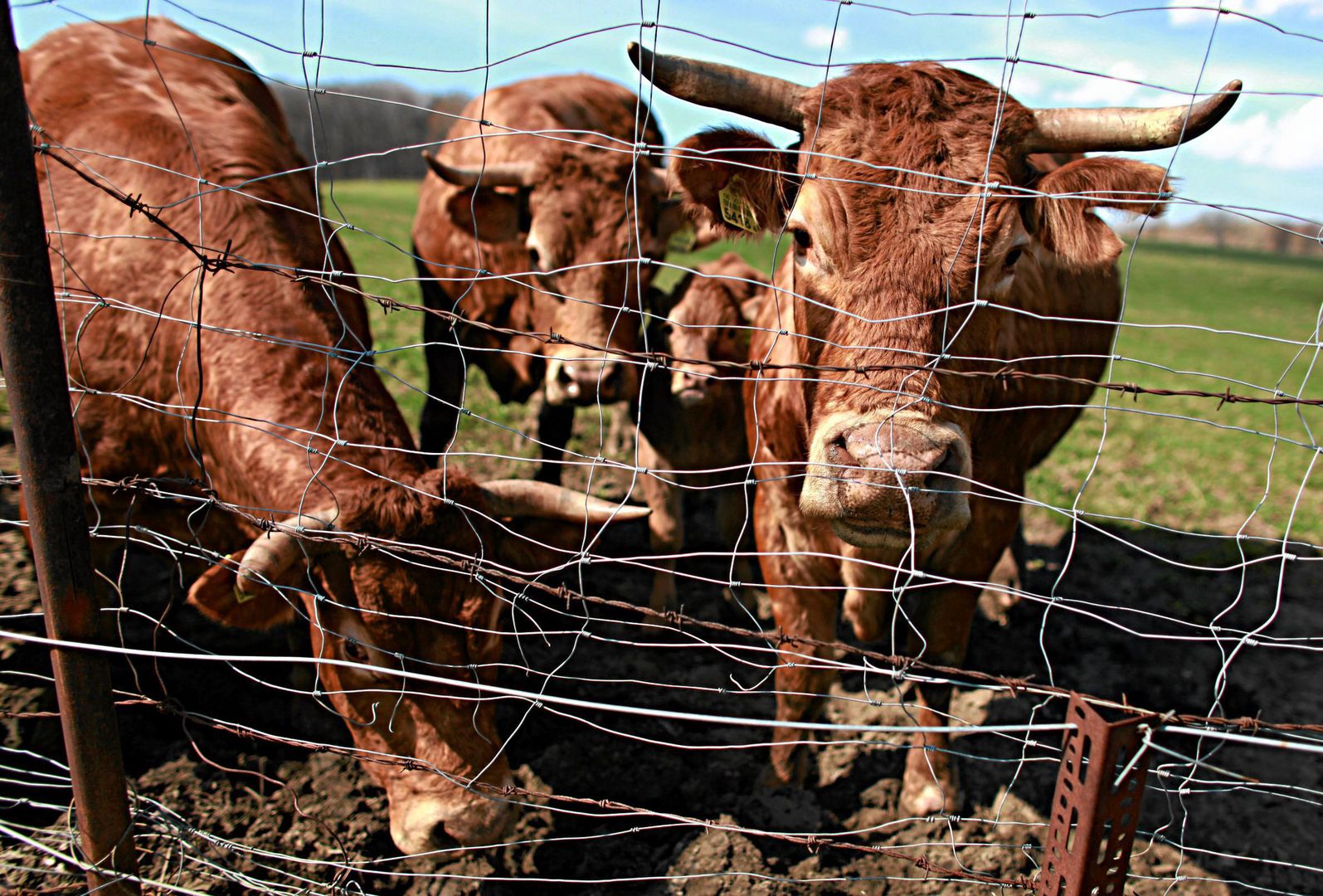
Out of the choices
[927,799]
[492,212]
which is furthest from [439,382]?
[927,799]

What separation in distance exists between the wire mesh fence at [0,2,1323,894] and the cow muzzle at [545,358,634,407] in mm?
29

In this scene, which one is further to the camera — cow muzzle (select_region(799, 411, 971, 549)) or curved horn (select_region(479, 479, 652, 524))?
curved horn (select_region(479, 479, 652, 524))

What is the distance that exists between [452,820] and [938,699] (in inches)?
80.3

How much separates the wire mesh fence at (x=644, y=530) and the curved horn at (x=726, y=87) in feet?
0.04

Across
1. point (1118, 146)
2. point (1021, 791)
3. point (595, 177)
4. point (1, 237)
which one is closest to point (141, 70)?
point (595, 177)

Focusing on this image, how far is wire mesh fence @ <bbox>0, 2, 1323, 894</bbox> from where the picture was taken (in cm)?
241

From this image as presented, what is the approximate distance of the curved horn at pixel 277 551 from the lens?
2.34 m

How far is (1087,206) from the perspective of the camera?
2836 millimetres

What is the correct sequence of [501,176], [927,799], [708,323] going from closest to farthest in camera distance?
[927,799] < [708,323] < [501,176]

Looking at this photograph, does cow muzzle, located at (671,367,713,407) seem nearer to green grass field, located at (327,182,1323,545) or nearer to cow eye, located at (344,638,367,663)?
green grass field, located at (327,182,1323,545)

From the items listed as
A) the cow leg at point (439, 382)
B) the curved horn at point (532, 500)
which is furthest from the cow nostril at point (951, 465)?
the cow leg at point (439, 382)

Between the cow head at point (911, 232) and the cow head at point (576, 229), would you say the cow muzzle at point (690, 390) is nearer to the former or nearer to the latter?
the cow head at point (576, 229)

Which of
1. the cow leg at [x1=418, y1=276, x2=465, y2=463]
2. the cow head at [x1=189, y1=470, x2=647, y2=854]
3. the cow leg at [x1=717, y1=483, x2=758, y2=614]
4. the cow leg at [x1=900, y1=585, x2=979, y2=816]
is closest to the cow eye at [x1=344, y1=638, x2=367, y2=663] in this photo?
the cow head at [x1=189, y1=470, x2=647, y2=854]

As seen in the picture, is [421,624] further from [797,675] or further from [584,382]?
[584,382]
